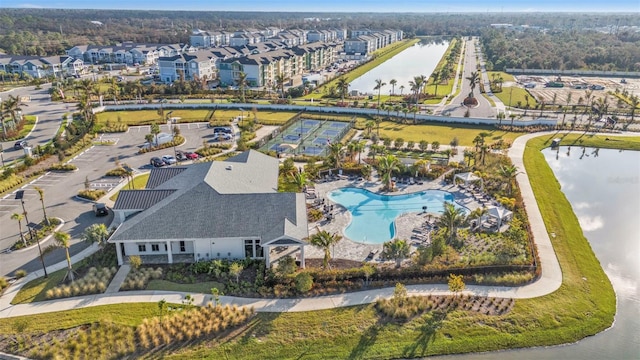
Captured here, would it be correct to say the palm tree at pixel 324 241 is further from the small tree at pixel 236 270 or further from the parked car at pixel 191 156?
the parked car at pixel 191 156

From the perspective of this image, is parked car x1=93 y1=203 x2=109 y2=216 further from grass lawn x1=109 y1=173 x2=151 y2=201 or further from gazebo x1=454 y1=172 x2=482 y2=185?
gazebo x1=454 y1=172 x2=482 y2=185

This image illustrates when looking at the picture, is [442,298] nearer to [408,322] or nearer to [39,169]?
[408,322]

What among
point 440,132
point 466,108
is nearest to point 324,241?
point 440,132

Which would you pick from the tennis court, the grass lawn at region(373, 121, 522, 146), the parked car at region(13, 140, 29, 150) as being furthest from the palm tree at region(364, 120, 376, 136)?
the parked car at region(13, 140, 29, 150)

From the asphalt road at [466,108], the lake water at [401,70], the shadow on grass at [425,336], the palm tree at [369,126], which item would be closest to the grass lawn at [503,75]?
the asphalt road at [466,108]

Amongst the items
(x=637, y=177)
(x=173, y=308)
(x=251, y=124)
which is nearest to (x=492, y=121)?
(x=637, y=177)

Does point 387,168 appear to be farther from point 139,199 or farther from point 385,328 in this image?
point 139,199
